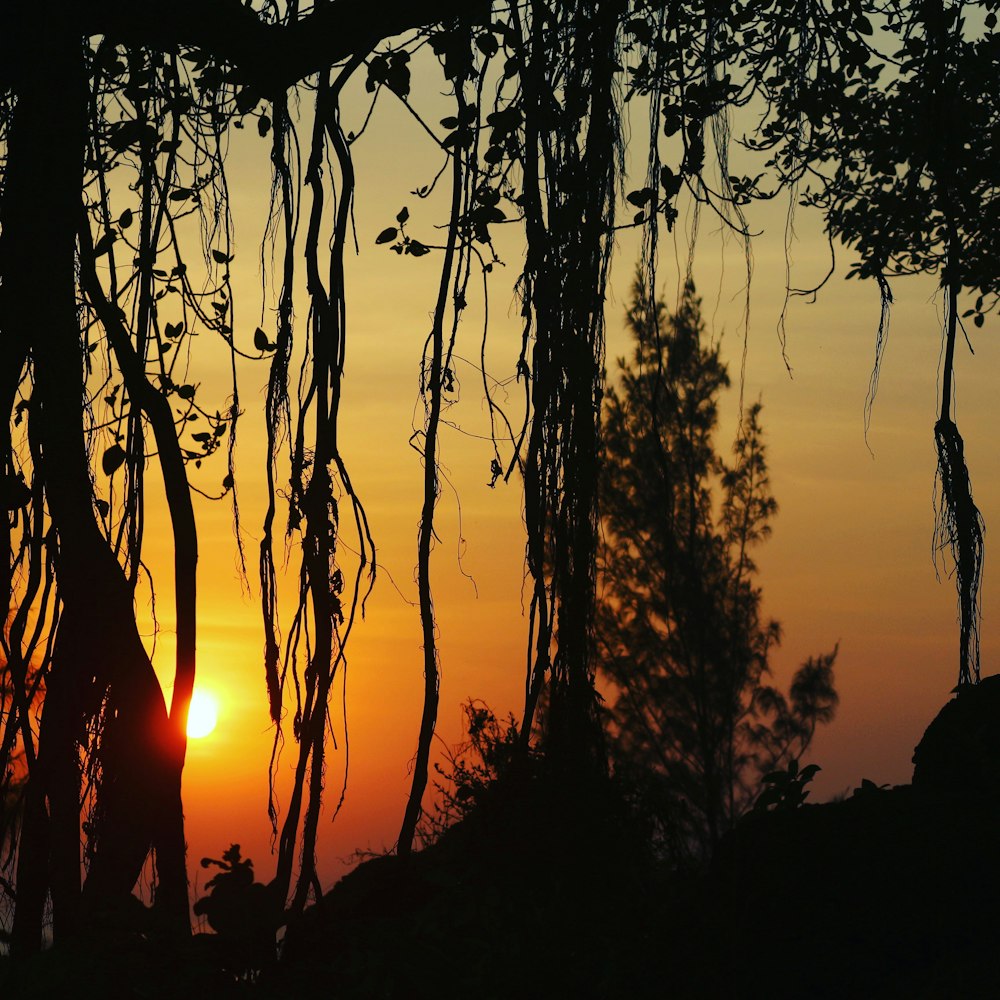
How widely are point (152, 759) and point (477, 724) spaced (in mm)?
3399

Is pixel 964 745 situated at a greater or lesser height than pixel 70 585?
lesser

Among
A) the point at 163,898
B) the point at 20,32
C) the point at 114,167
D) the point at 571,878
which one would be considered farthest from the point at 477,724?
the point at 20,32

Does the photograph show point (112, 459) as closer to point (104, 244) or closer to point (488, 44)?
point (104, 244)

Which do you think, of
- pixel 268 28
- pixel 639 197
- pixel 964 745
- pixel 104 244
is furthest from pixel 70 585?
pixel 964 745

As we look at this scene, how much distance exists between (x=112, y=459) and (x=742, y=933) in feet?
8.11

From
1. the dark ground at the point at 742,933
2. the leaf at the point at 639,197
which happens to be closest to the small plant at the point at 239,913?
the dark ground at the point at 742,933

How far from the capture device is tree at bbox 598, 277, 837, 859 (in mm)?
16891

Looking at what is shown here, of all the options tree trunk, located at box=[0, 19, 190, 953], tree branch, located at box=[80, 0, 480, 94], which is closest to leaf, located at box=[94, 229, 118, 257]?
tree trunk, located at box=[0, 19, 190, 953]

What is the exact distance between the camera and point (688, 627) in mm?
16672

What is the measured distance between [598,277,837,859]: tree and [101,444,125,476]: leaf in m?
12.7

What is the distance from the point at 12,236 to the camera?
13.1ft

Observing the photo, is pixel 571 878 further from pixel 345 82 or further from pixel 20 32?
pixel 20 32

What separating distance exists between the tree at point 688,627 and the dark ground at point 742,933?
12.4 meters

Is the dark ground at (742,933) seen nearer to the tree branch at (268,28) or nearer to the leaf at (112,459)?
the leaf at (112,459)
